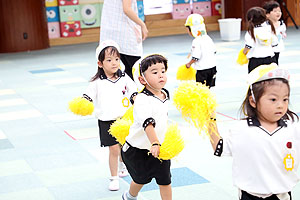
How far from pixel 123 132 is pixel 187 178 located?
1.01 m

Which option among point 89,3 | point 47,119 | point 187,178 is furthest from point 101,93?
point 89,3

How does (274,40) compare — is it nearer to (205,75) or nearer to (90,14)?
(205,75)

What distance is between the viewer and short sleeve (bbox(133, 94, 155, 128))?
3.23 meters

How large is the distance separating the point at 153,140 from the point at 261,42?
3754 millimetres

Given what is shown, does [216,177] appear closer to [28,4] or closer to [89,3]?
[28,4]

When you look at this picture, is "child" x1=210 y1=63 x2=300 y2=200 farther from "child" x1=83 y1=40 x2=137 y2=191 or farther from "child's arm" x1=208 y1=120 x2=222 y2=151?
"child" x1=83 y1=40 x2=137 y2=191

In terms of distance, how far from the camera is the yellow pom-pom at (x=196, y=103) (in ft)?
9.06

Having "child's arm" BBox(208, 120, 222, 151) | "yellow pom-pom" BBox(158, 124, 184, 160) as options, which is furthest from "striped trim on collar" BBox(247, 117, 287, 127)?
"yellow pom-pom" BBox(158, 124, 184, 160)

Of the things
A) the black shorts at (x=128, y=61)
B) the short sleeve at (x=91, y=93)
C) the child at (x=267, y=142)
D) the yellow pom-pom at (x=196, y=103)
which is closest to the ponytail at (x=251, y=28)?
the black shorts at (x=128, y=61)

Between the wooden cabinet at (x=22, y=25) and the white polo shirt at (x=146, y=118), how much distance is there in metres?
10.1

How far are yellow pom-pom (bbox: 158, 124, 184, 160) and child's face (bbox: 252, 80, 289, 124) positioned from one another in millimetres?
774

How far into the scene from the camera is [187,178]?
4426 mm

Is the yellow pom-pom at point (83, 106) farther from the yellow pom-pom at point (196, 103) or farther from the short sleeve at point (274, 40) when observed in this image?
the short sleeve at point (274, 40)

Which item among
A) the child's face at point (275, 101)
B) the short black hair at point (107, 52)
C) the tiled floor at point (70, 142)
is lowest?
the tiled floor at point (70, 142)
